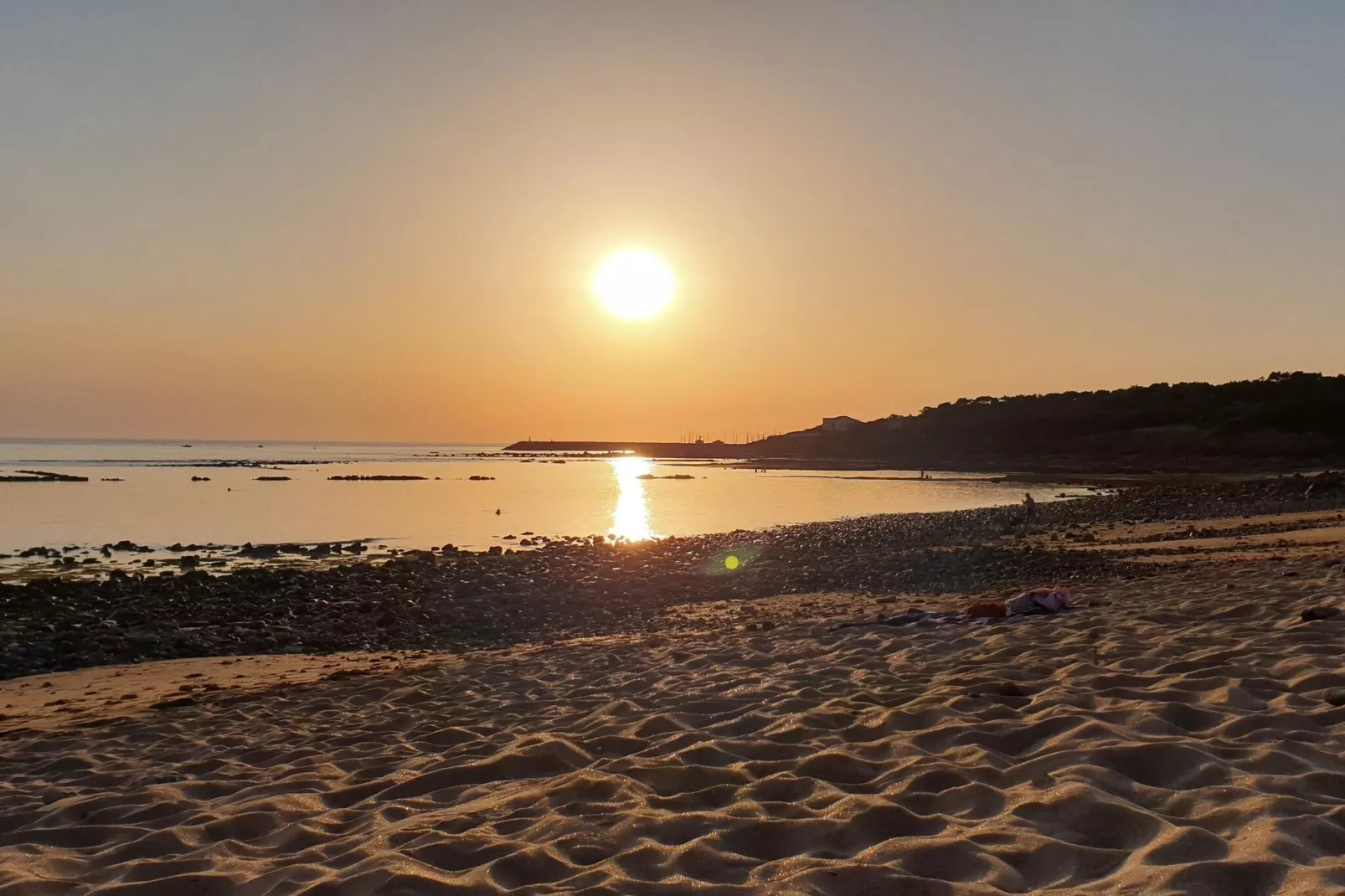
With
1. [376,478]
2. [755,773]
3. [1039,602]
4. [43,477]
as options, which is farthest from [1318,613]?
[43,477]

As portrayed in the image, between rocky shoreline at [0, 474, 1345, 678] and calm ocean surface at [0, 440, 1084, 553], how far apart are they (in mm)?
6590

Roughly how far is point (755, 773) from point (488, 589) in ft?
42.4

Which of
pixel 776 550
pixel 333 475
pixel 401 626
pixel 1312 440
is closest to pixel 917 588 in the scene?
pixel 776 550

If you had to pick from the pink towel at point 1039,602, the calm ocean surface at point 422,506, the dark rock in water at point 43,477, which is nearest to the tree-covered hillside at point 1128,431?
the calm ocean surface at point 422,506

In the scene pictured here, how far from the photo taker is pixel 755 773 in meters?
4.69

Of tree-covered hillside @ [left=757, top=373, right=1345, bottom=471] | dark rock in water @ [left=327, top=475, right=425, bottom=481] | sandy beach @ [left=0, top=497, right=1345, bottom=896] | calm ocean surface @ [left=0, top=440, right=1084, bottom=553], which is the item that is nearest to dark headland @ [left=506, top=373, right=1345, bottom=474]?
tree-covered hillside @ [left=757, top=373, right=1345, bottom=471]

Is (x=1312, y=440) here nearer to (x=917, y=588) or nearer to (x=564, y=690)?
(x=917, y=588)

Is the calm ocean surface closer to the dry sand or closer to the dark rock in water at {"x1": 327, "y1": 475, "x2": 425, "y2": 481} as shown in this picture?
the dark rock in water at {"x1": 327, "y1": 475, "x2": 425, "y2": 481}

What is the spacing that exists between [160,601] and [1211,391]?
110m

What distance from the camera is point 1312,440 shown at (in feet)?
227

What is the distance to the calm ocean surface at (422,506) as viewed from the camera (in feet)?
91.4

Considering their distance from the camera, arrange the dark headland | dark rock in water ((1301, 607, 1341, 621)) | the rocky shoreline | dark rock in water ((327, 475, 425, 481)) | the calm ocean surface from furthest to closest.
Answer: the dark headland, dark rock in water ((327, 475, 425, 481)), the calm ocean surface, the rocky shoreline, dark rock in water ((1301, 607, 1341, 621))

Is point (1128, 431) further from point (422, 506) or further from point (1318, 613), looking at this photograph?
point (1318, 613)

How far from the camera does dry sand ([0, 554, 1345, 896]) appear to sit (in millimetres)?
3480
